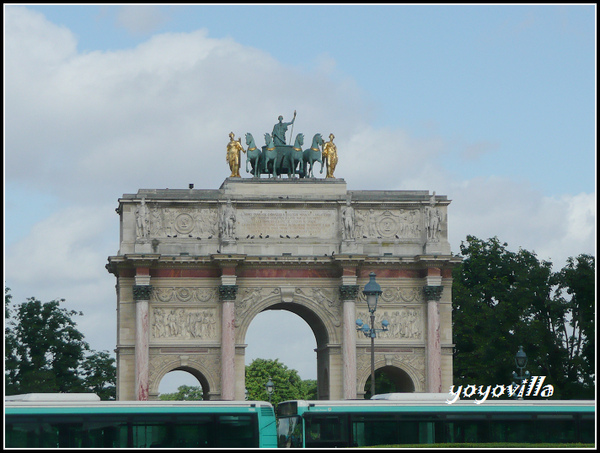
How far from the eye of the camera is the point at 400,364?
63.7m

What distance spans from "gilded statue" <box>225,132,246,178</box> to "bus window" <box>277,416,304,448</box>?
21.7 m

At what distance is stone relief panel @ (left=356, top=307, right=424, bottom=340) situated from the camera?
210 ft

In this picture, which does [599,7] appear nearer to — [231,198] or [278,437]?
[278,437]

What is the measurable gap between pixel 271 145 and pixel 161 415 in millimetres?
26548

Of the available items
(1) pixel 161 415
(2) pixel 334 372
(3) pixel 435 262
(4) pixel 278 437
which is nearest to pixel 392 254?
(3) pixel 435 262

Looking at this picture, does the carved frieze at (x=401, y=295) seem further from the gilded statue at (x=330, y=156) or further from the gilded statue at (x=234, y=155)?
the gilded statue at (x=234, y=155)

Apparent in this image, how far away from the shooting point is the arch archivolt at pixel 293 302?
6341 cm

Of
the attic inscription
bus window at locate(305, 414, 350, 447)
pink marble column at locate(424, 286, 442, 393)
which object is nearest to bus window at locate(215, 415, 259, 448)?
bus window at locate(305, 414, 350, 447)

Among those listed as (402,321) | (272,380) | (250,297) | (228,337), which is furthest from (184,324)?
(272,380)

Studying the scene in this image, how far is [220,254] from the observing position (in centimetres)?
6203

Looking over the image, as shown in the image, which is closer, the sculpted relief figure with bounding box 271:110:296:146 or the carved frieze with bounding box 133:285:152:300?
the carved frieze with bounding box 133:285:152:300

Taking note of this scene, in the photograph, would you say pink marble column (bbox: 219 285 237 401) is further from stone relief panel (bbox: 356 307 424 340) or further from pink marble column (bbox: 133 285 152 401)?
stone relief panel (bbox: 356 307 424 340)

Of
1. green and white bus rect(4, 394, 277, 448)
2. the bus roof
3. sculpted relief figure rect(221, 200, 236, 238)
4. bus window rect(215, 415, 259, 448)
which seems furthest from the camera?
sculpted relief figure rect(221, 200, 236, 238)

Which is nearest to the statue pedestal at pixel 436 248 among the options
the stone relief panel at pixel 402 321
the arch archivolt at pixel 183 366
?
the stone relief panel at pixel 402 321
